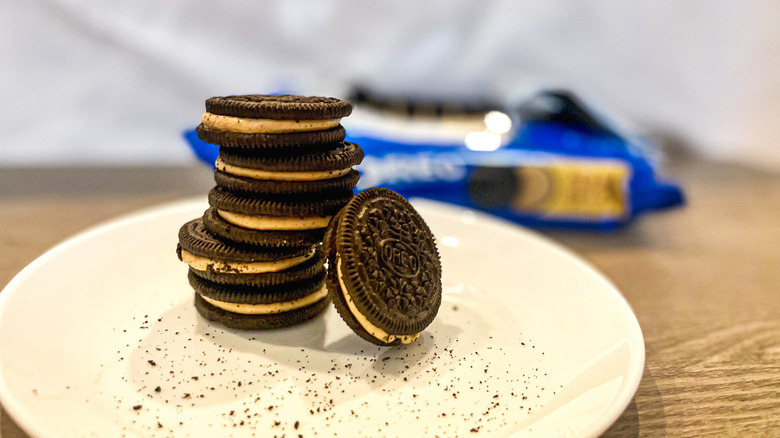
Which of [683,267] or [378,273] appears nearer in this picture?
[378,273]

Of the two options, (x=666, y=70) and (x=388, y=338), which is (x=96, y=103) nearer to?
(x=388, y=338)

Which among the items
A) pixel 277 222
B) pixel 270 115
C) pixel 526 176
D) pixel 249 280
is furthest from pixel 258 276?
pixel 526 176

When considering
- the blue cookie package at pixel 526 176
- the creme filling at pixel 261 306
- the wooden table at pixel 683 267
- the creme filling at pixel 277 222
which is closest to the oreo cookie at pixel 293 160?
the creme filling at pixel 277 222

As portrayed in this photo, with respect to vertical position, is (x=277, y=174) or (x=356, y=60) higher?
(x=356, y=60)

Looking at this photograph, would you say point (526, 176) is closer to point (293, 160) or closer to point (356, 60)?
point (293, 160)

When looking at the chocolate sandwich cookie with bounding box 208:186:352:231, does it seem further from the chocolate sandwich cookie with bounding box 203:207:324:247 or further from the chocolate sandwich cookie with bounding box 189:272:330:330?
the chocolate sandwich cookie with bounding box 189:272:330:330

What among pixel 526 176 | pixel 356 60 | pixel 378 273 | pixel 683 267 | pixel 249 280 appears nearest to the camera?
pixel 378 273

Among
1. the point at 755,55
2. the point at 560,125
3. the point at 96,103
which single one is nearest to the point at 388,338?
the point at 560,125

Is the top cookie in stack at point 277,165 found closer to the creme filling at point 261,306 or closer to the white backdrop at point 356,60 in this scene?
the creme filling at point 261,306
